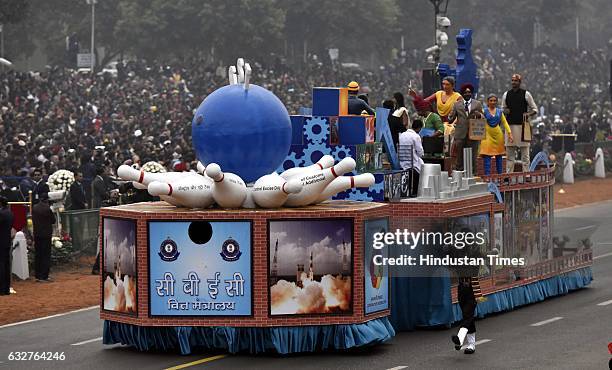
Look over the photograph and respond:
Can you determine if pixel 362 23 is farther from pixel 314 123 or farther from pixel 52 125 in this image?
pixel 314 123

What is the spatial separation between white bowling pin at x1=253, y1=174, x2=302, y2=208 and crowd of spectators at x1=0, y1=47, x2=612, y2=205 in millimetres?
13516

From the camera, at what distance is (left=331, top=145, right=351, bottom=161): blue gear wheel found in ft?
75.1

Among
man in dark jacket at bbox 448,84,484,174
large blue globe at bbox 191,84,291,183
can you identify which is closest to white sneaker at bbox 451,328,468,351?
large blue globe at bbox 191,84,291,183

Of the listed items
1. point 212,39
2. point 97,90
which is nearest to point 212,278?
point 97,90

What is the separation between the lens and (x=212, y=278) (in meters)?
20.6

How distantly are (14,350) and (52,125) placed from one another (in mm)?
31241

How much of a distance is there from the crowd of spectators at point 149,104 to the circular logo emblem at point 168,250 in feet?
44.6

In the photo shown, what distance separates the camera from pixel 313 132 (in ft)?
75.4

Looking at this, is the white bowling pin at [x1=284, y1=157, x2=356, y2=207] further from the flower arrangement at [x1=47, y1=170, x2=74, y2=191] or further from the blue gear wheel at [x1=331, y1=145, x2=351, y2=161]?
the flower arrangement at [x1=47, y1=170, x2=74, y2=191]

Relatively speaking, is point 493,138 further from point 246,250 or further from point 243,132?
point 246,250

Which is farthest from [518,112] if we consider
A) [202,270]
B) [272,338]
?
[202,270]

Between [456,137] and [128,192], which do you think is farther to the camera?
[128,192]

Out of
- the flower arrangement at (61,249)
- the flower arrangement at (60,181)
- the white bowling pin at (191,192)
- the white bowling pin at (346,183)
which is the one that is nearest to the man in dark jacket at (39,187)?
the flower arrangement at (60,181)

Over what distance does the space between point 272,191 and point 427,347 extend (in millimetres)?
2921
